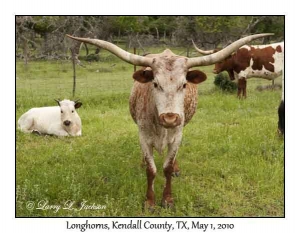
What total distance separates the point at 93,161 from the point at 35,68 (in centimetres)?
1048

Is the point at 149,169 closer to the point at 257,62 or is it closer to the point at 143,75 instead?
the point at 143,75

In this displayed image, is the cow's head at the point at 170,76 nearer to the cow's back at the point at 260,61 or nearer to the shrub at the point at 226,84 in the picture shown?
the cow's back at the point at 260,61

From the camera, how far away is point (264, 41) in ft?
60.4

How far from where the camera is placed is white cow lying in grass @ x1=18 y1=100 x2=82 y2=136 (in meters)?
7.76

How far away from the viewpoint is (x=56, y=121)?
26.1 ft

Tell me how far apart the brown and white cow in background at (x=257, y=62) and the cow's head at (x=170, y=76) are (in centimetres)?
759

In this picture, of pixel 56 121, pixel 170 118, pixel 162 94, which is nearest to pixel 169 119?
pixel 170 118

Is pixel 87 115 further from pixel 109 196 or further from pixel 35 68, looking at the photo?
pixel 35 68

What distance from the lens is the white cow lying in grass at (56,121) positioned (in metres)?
7.76

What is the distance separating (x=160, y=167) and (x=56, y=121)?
2949mm

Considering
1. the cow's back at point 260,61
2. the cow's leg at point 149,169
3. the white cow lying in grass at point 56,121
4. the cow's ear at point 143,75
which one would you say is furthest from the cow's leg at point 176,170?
the cow's back at point 260,61

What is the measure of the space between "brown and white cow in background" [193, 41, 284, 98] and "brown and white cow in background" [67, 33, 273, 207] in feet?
23.8

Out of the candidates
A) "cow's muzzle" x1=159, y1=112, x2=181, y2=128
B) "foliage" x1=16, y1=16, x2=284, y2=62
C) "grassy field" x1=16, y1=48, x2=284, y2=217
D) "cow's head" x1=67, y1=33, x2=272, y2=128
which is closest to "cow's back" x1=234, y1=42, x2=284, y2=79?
"grassy field" x1=16, y1=48, x2=284, y2=217

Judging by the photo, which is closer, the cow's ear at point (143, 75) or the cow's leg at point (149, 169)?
the cow's ear at point (143, 75)
